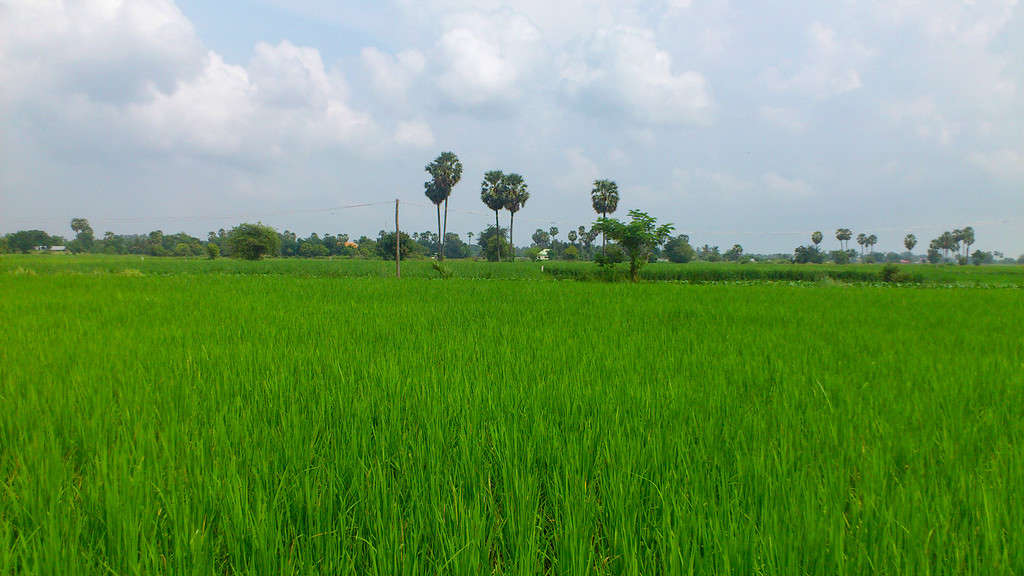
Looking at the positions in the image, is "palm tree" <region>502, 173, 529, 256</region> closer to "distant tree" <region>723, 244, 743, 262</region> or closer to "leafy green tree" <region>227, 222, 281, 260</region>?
"leafy green tree" <region>227, 222, 281, 260</region>

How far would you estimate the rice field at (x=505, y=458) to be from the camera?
1163 mm

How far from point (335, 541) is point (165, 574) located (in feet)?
1.37

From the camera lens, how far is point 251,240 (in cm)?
3331

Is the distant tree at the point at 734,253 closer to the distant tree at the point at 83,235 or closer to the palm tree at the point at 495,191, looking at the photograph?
the palm tree at the point at 495,191

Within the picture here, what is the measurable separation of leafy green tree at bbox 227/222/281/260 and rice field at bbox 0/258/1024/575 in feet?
111

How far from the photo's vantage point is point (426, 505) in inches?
53.3

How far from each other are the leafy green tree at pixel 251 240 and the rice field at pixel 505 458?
111ft

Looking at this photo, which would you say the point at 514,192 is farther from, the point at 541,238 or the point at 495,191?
the point at 541,238

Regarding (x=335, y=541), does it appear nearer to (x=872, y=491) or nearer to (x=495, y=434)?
(x=495, y=434)

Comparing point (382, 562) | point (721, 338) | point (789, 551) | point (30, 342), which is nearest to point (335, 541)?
point (382, 562)

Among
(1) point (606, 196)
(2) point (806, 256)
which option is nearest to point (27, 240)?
(1) point (606, 196)

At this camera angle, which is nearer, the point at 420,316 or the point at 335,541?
the point at 335,541

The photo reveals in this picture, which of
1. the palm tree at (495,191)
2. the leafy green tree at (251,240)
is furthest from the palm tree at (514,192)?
the leafy green tree at (251,240)

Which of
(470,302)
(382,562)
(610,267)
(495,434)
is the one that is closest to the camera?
(382,562)
